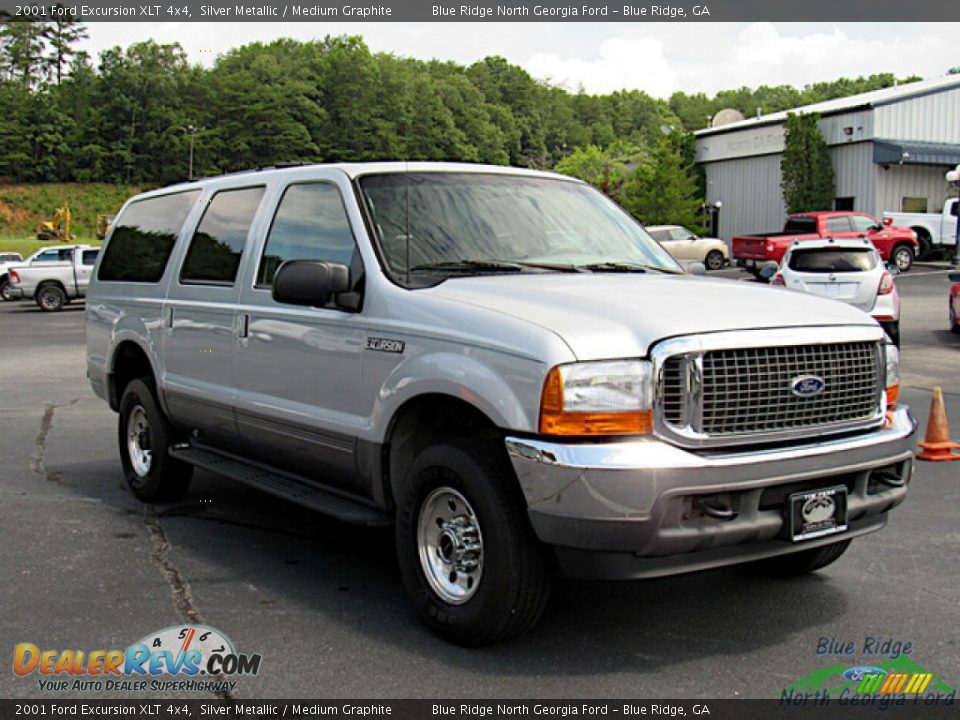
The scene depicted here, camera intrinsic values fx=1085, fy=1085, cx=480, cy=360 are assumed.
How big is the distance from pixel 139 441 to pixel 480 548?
3.80m

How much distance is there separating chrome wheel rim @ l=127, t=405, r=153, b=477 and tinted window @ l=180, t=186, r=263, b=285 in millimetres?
1169

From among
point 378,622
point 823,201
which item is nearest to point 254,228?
point 378,622

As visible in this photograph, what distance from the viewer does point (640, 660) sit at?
4289mm

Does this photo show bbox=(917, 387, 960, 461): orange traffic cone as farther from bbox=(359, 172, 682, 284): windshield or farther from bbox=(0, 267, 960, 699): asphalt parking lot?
bbox=(359, 172, 682, 284): windshield

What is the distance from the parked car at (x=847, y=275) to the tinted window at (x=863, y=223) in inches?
727

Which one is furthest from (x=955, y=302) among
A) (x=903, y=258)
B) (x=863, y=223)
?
(x=903, y=258)

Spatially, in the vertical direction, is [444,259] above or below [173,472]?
above

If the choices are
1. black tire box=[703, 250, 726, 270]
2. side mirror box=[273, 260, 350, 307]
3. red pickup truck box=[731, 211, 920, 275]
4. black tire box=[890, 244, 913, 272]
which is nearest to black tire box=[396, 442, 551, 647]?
side mirror box=[273, 260, 350, 307]

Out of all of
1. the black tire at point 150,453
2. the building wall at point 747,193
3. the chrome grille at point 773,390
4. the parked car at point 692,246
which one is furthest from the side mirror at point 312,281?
the building wall at point 747,193

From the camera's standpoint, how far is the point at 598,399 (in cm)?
402

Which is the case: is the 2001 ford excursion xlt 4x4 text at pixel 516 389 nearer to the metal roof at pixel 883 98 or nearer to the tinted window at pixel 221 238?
the tinted window at pixel 221 238
